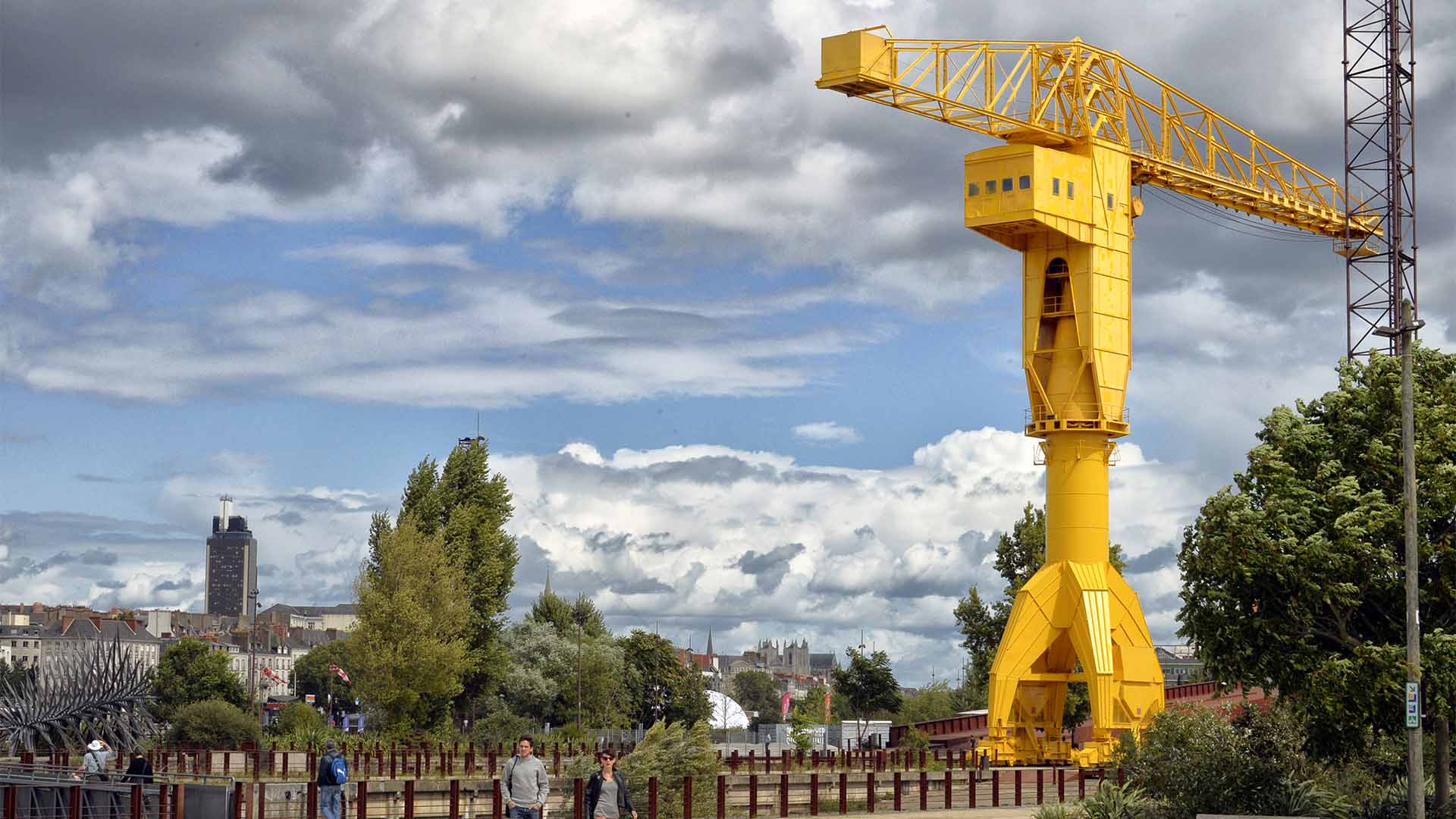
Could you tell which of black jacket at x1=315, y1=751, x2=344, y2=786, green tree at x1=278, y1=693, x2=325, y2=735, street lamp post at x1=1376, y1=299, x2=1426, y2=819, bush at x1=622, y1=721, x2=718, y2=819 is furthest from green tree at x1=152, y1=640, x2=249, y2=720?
street lamp post at x1=1376, y1=299, x2=1426, y2=819

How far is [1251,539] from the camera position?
28.5 metres

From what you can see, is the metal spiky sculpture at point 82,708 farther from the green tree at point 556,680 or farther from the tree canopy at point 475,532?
the green tree at point 556,680

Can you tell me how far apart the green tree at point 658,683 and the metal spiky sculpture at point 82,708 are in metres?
53.7

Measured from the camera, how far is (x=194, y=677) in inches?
4584

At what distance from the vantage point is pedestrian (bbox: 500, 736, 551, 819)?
19.6m

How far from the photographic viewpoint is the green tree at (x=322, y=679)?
18025cm

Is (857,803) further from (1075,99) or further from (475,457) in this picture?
(475,457)

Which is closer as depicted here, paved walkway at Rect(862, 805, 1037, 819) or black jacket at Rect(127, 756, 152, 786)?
black jacket at Rect(127, 756, 152, 786)

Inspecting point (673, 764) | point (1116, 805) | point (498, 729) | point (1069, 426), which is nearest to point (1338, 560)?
point (1116, 805)

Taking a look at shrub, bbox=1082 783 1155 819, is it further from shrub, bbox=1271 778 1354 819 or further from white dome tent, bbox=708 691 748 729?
white dome tent, bbox=708 691 748 729

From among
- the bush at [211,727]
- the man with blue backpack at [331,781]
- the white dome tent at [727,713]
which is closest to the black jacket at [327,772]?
the man with blue backpack at [331,781]

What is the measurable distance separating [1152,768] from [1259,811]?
2788mm

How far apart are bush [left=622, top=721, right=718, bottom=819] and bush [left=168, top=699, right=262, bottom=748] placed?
39857 mm

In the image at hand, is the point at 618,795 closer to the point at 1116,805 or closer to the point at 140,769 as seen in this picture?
the point at 140,769
